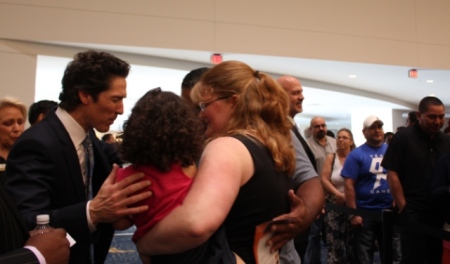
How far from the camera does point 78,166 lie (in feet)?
5.73

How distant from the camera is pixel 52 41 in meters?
6.92

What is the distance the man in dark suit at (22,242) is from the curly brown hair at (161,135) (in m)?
0.32

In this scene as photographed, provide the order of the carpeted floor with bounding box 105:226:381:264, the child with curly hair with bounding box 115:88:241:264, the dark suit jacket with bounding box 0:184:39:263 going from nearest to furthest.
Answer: the dark suit jacket with bounding box 0:184:39:263 → the child with curly hair with bounding box 115:88:241:264 → the carpeted floor with bounding box 105:226:381:264

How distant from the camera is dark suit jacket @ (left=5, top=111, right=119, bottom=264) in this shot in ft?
5.09

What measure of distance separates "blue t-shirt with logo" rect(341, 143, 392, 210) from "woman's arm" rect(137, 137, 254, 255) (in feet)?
10.4

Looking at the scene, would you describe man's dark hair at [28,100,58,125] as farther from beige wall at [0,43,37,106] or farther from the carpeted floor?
beige wall at [0,43,37,106]

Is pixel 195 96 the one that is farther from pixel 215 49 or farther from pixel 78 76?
pixel 215 49

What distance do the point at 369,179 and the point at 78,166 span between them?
10.7 feet

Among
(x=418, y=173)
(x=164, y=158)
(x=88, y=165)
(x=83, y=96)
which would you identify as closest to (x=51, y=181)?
(x=88, y=165)

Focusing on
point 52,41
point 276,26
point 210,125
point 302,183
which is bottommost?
point 302,183

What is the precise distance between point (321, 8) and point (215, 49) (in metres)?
2.47

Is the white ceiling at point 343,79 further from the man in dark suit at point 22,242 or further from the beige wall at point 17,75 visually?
the man in dark suit at point 22,242

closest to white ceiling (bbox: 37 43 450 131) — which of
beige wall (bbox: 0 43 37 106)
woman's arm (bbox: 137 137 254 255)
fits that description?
beige wall (bbox: 0 43 37 106)

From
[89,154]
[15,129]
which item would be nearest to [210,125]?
[89,154]
